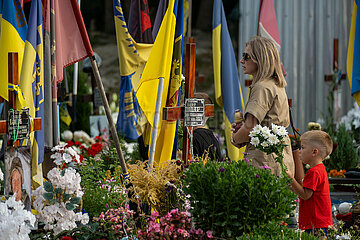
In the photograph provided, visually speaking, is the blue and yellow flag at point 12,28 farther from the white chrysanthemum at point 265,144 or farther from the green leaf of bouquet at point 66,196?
the white chrysanthemum at point 265,144

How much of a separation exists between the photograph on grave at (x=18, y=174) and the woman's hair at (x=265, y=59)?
1.62m

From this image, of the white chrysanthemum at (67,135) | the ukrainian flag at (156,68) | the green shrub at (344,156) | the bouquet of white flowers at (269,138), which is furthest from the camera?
the white chrysanthemum at (67,135)

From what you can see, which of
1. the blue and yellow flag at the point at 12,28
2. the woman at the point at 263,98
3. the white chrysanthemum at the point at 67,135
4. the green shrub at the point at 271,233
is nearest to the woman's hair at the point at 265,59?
the woman at the point at 263,98

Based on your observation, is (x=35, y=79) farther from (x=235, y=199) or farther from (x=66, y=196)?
(x=235, y=199)

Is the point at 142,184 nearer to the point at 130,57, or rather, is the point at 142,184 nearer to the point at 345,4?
the point at 130,57

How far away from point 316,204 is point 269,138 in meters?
0.73

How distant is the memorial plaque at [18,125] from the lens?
10.6 feet

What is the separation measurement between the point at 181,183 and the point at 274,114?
890 millimetres

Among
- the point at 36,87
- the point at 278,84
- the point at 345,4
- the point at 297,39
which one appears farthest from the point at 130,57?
the point at 345,4

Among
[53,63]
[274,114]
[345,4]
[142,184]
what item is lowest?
[142,184]

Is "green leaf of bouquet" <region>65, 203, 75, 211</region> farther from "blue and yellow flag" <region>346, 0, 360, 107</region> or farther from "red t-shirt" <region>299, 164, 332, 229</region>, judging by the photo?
"blue and yellow flag" <region>346, 0, 360, 107</region>

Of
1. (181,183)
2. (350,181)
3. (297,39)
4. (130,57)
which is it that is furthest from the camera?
(297,39)

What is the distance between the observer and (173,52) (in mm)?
4266

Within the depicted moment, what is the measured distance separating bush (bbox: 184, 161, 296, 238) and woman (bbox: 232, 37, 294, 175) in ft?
2.39
